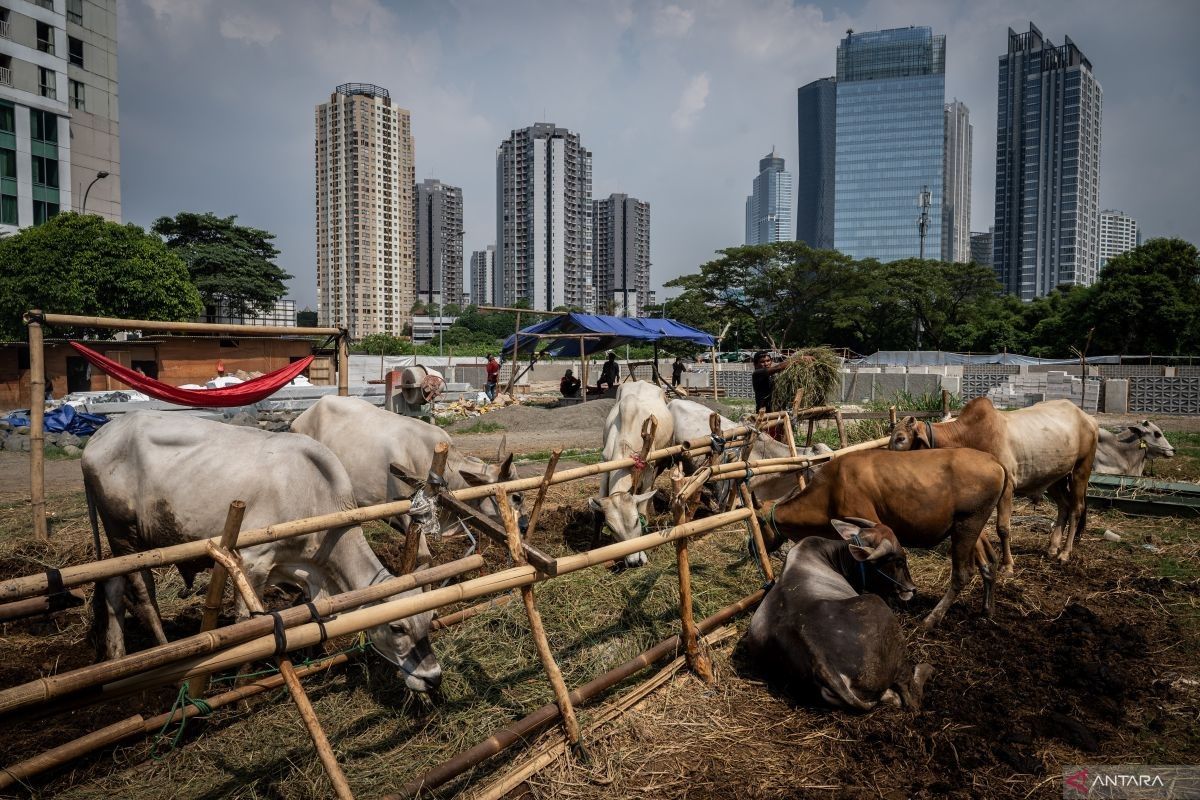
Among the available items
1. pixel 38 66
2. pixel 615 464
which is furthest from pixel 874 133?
pixel 615 464

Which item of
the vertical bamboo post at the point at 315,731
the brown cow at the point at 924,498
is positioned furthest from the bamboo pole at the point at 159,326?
the brown cow at the point at 924,498

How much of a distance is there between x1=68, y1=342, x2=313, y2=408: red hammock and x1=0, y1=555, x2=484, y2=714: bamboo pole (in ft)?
18.7

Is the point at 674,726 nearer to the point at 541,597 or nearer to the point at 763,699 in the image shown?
the point at 763,699

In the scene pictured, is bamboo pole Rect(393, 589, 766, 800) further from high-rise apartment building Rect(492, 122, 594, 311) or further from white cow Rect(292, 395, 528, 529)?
high-rise apartment building Rect(492, 122, 594, 311)

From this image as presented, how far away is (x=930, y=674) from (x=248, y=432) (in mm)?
5020

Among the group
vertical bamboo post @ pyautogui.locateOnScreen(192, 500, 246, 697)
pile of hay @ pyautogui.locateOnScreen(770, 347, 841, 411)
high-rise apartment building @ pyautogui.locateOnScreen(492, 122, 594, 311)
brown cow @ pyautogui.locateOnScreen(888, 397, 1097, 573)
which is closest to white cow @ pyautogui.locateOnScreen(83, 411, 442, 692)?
vertical bamboo post @ pyautogui.locateOnScreen(192, 500, 246, 697)

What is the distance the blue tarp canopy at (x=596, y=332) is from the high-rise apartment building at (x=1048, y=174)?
4018 inches

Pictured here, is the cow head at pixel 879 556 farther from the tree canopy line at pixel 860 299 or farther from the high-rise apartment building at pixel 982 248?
the high-rise apartment building at pixel 982 248

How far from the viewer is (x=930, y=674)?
459cm

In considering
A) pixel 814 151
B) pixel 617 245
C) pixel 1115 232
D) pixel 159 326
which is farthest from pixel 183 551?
pixel 814 151

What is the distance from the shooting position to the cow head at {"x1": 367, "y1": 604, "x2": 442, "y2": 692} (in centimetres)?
411

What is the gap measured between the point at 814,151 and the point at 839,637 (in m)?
189

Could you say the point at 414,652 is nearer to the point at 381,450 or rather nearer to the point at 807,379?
the point at 381,450

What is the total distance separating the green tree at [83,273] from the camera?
1050 inches
